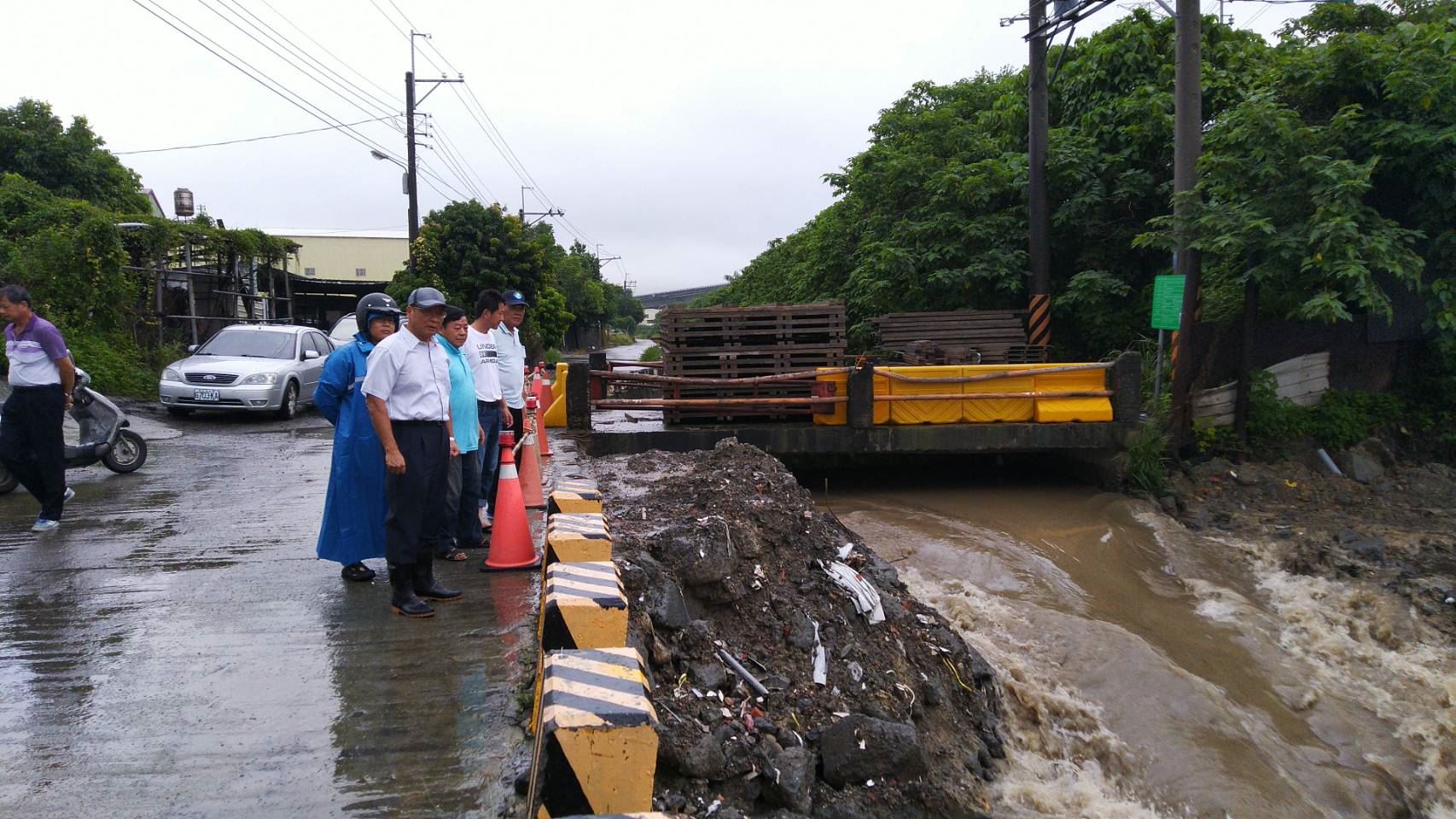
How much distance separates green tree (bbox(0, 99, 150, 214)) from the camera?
29.6 meters

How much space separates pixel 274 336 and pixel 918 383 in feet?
36.3

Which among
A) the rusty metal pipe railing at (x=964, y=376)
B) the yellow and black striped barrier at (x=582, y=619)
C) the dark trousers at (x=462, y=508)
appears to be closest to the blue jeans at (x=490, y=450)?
the dark trousers at (x=462, y=508)

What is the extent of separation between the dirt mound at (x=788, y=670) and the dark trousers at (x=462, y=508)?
1.00 m

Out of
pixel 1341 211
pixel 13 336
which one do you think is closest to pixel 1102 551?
pixel 1341 211

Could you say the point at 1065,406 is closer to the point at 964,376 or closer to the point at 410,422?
the point at 964,376

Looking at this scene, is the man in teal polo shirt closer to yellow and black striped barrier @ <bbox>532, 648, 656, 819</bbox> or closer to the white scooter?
yellow and black striped barrier @ <bbox>532, 648, 656, 819</bbox>

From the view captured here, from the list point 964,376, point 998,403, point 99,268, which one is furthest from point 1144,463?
point 99,268

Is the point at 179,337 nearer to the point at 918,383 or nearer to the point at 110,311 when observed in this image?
the point at 110,311

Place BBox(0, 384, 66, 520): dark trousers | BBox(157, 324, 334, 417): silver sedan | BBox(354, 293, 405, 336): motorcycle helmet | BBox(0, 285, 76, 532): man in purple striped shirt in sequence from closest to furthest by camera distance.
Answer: BBox(354, 293, 405, 336): motorcycle helmet
BBox(0, 285, 76, 532): man in purple striped shirt
BBox(0, 384, 66, 520): dark trousers
BBox(157, 324, 334, 417): silver sedan

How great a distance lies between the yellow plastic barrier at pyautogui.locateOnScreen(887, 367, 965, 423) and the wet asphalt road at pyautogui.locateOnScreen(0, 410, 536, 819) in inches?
269

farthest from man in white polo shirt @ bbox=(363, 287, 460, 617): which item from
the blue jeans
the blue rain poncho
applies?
the blue jeans

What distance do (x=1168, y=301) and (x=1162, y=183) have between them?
5.18 metres

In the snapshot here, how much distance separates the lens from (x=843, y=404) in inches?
467

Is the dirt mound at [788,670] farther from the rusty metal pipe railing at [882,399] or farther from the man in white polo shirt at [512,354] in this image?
the rusty metal pipe railing at [882,399]
